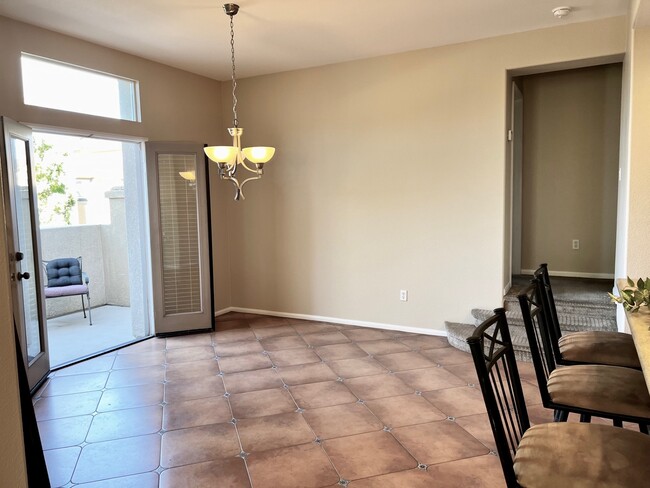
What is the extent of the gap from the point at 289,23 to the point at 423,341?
3.16 m

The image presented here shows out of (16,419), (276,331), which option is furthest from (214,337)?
(16,419)

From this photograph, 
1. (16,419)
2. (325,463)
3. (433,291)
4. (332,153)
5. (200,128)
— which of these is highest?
(200,128)

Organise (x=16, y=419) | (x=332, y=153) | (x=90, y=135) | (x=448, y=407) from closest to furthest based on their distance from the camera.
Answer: (x=16, y=419) → (x=448, y=407) → (x=90, y=135) → (x=332, y=153)

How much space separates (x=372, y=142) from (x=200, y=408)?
123 inches

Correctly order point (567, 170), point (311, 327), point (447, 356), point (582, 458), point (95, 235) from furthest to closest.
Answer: point (95, 235) < point (567, 170) < point (311, 327) < point (447, 356) < point (582, 458)

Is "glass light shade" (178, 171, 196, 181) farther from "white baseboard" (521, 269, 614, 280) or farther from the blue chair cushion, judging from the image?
"white baseboard" (521, 269, 614, 280)

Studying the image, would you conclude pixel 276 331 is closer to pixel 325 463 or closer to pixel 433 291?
pixel 433 291

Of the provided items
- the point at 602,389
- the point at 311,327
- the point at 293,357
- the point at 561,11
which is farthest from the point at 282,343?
the point at 561,11

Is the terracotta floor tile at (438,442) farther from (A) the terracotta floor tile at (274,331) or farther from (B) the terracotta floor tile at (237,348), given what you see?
(A) the terracotta floor tile at (274,331)

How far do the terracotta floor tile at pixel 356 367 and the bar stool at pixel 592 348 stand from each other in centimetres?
172

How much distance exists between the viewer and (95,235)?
702cm

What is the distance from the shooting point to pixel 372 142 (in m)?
5.11

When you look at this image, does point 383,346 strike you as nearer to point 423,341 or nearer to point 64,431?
point 423,341

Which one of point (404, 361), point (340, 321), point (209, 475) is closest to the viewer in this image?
point (209, 475)
